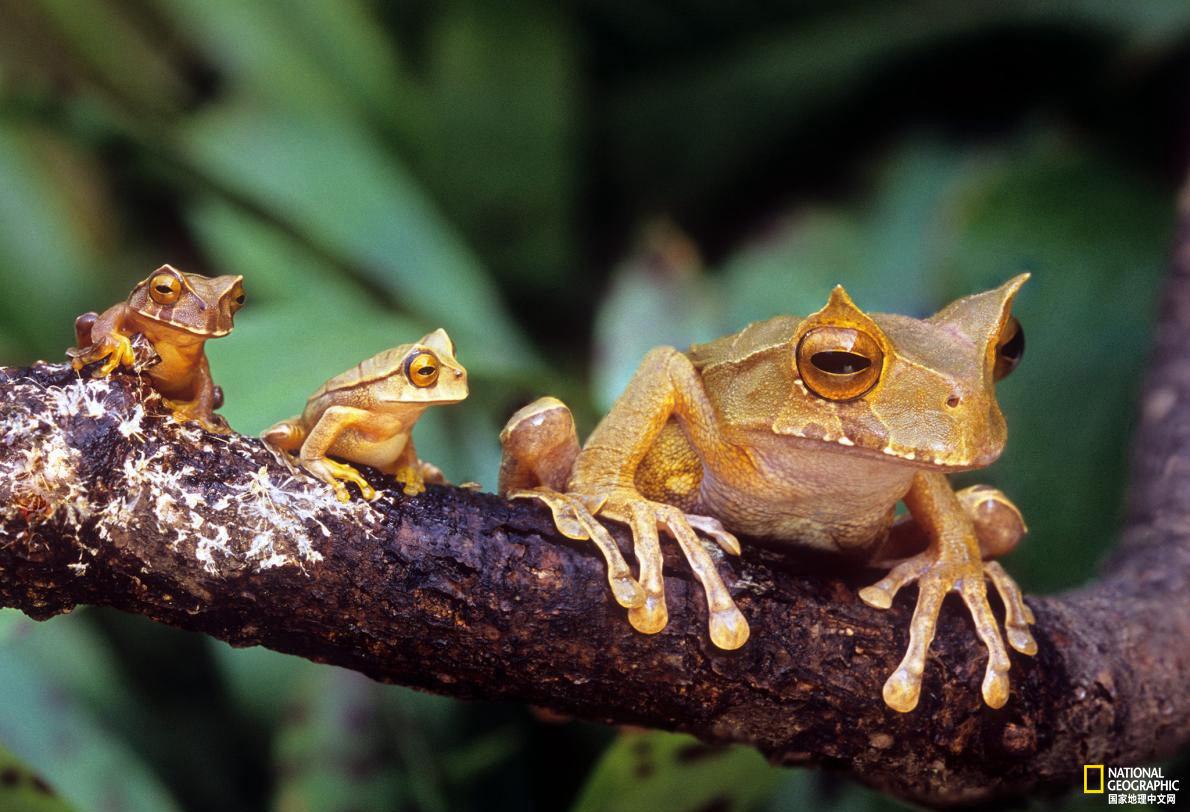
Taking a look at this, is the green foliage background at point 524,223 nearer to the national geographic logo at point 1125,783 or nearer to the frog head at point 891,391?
the national geographic logo at point 1125,783

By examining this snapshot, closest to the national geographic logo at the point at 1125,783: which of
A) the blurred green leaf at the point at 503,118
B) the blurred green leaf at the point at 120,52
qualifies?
the blurred green leaf at the point at 503,118

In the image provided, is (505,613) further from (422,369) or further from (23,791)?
(23,791)

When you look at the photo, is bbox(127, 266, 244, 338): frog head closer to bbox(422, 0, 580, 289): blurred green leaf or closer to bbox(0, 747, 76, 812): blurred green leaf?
bbox(0, 747, 76, 812): blurred green leaf

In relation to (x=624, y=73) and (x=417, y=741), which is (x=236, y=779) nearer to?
(x=417, y=741)

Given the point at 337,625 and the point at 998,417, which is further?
the point at 998,417

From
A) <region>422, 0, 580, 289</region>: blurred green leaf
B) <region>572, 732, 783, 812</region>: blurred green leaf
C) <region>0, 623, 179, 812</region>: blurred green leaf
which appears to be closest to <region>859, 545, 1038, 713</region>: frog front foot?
<region>572, 732, 783, 812</region>: blurred green leaf

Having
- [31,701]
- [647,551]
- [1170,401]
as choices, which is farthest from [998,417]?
[31,701]
